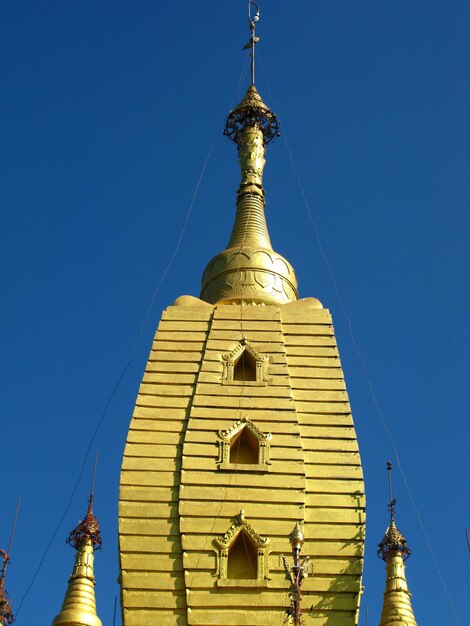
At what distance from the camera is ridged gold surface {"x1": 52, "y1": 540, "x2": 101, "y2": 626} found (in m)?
24.5

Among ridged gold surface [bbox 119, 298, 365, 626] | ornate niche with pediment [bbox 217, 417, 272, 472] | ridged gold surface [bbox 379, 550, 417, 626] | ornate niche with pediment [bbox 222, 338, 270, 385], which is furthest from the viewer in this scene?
ornate niche with pediment [bbox 222, 338, 270, 385]

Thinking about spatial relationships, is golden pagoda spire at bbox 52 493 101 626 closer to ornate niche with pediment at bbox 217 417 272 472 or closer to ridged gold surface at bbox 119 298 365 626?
ridged gold surface at bbox 119 298 365 626

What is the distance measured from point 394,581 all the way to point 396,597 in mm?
622

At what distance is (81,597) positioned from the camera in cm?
2506

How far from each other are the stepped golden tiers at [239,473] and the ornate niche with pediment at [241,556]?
0.02 metres

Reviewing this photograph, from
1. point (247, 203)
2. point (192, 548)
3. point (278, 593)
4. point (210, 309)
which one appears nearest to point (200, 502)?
point (192, 548)

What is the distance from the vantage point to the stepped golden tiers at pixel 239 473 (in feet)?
73.5

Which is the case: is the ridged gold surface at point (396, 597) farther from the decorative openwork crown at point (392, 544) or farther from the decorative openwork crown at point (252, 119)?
the decorative openwork crown at point (252, 119)

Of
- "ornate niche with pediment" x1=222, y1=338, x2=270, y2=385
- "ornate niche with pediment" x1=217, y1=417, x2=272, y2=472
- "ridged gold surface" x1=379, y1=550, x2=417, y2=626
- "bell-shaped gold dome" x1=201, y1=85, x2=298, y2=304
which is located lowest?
"ridged gold surface" x1=379, y1=550, x2=417, y2=626

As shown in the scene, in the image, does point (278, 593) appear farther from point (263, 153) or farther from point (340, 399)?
point (263, 153)

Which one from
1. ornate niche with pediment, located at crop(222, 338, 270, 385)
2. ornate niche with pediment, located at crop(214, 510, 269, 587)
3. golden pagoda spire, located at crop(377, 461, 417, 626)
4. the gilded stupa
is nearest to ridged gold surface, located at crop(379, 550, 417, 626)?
golden pagoda spire, located at crop(377, 461, 417, 626)

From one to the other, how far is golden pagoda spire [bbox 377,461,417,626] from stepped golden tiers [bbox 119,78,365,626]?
3565 millimetres

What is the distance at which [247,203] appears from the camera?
1275 inches

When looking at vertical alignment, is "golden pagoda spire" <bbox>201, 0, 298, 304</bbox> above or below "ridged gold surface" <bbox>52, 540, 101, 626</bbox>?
above
